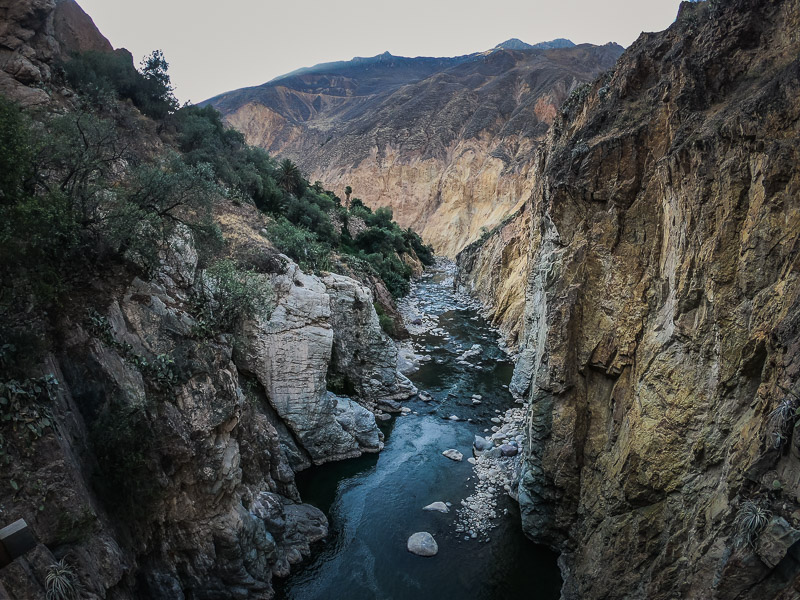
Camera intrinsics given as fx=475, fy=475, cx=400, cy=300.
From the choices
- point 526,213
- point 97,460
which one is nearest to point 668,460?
point 97,460

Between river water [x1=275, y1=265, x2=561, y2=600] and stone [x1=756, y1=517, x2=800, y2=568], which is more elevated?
stone [x1=756, y1=517, x2=800, y2=568]

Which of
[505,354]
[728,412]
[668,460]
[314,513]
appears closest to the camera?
[728,412]

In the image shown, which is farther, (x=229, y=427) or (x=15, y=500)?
(x=229, y=427)

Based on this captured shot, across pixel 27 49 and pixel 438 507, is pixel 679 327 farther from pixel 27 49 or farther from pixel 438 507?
pixel 27 49

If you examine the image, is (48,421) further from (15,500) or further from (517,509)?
(517,509)

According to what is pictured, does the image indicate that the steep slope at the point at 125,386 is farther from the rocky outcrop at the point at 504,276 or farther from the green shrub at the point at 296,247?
the rocky outcrop at the point at 504,276

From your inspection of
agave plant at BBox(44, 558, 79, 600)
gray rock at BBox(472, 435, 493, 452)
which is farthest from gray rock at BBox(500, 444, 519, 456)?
agave plant at BBox(44, 558, 79, 600)

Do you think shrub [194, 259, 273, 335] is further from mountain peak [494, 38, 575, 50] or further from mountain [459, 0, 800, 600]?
mountain peak [494, 38, 575, 50]
